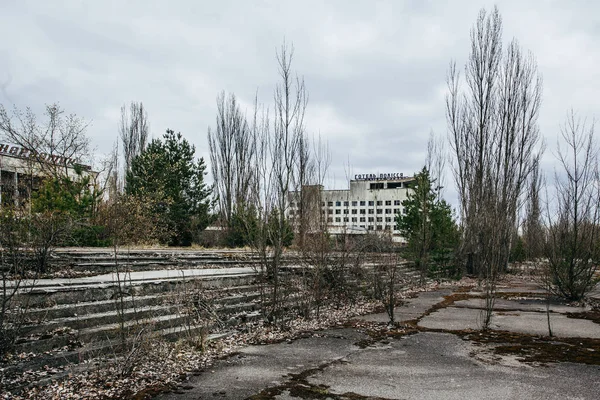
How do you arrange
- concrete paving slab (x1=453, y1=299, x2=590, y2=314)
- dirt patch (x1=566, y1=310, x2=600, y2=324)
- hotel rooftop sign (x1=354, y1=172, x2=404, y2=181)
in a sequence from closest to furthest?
1. dirt patch (x1=566, y1=310, x2=600, y2=324)
2. concrete paving slab (x1=453, y1=299, x2=590, y2=314)
3. hotel rooftop sign (x1=354, y1=172, x2=404, y2=181)

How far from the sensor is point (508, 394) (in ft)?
15.5

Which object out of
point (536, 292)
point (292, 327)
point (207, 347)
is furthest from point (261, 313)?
point (536, 292)

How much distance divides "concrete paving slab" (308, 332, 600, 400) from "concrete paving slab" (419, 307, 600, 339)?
8.01 ft

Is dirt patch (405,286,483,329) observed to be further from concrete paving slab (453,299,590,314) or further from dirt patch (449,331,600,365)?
dirt patch (449,331,600,365)

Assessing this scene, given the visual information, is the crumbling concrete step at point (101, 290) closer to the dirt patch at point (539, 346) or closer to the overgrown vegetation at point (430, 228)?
the dirt patch at point (539, 346)

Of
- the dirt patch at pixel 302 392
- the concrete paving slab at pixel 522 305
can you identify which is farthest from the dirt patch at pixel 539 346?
the concrete paving slab at pixel 522 305

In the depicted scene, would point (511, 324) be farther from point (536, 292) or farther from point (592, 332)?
point (536, 292)

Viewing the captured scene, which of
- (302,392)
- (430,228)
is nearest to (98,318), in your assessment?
(302,392)

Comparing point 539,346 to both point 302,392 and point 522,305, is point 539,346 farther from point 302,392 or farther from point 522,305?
point 522,305

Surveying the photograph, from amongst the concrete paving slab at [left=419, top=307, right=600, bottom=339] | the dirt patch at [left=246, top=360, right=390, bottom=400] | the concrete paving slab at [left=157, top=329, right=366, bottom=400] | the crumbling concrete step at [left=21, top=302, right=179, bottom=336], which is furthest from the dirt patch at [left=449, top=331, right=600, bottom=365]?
the crumbling concrete step at [left=21, top=302, right=179, bottom=336]

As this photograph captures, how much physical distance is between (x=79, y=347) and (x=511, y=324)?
7.99m

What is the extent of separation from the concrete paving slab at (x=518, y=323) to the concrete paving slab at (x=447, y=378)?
244 centimetres

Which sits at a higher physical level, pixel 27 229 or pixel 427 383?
pixel 27 229

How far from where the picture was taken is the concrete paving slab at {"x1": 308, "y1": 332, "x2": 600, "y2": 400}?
477cm
